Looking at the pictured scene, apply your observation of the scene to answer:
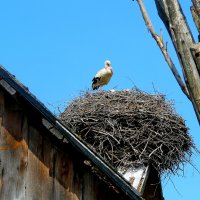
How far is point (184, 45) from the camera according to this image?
3270mm

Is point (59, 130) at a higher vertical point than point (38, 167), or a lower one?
higher

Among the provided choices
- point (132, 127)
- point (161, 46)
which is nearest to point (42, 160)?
point (161, 46)

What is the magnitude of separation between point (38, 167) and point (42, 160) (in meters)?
0.07

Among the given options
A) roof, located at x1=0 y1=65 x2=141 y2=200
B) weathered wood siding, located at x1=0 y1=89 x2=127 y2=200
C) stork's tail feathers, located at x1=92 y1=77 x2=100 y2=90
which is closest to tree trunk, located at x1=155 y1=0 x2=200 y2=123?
roof, located at x1=0 y1=65 x2=141 y2=200

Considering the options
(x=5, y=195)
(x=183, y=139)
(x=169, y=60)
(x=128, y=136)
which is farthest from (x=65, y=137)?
(x=183, y=139)

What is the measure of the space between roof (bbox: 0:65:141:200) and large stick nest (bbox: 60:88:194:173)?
3730 mm

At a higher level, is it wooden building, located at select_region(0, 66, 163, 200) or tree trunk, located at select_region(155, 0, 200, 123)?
wooden building, located at select_region(0, 66, 163, 200)

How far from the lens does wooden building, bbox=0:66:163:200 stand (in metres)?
5.31

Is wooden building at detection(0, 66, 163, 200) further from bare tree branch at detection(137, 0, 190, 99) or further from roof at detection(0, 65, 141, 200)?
bare tree branch at detection(137, 0, 190, 99)

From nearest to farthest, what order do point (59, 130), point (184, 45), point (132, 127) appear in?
point (184, 45), point (59, 130), point (132, 127)

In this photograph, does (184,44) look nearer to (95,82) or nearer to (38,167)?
(38,167)


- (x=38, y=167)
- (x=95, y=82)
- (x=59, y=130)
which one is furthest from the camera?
(x=95, y=82)

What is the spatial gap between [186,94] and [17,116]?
104 inches

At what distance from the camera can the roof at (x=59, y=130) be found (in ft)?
16.7
